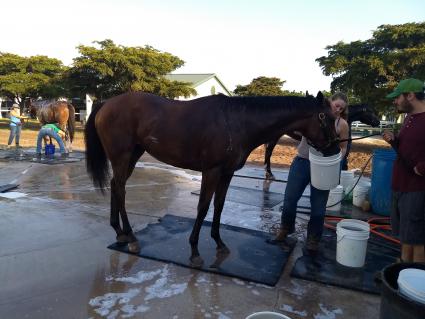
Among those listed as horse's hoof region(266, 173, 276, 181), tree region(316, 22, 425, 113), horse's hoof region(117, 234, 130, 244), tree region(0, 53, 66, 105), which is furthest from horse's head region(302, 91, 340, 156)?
tree region(0, 53, 66, 105)

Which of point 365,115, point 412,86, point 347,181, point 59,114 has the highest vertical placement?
point 365,115

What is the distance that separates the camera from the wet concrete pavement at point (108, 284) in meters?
2.52

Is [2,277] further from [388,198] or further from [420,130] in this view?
[388,198]

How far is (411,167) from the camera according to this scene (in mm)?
2748

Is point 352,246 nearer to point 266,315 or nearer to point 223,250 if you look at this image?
point 223,250

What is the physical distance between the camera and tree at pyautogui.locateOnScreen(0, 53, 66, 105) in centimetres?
2495

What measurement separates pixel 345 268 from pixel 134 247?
6.91 feet

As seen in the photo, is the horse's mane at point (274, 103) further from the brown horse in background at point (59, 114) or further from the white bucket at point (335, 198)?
the brown horse in background at point (59, 114)

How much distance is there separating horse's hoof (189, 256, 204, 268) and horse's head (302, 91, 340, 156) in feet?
5.21

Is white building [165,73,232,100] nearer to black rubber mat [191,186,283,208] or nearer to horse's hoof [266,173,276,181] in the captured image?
horse's hoof [266,173,276,181]

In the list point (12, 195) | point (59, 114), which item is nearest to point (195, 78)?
point (59, 114)

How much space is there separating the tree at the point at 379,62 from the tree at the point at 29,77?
732 inches

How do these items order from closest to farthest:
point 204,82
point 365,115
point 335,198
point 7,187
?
point 335,198, point 7,187, point 365,115, point 204,82

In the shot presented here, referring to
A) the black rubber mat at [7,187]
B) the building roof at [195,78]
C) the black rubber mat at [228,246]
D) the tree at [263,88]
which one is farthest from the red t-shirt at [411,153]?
the tree at [263,88]
